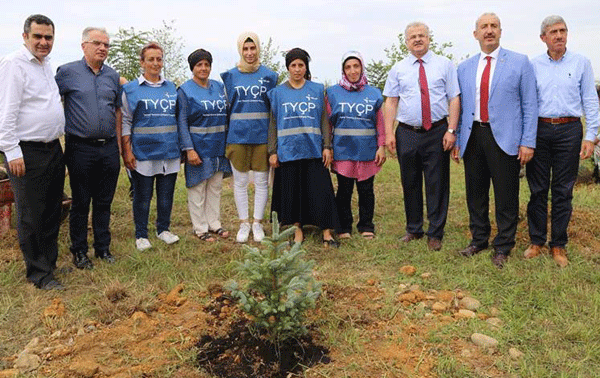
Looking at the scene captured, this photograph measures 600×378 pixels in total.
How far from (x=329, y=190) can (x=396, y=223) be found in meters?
1.27

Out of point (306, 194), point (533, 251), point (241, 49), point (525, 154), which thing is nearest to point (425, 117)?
point (525, 154)

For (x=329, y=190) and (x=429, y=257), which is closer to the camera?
(x=429, y=257)

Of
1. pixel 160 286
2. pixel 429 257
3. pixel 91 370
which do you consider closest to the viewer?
pixel 91 370

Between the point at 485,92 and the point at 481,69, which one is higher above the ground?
the point at 481,69

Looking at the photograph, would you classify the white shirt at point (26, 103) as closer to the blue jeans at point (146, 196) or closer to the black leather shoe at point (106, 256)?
the blue jeans at point (146, 196)

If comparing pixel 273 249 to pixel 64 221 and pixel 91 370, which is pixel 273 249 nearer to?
pixel 91 370

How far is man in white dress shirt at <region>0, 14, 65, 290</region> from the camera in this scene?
3770 mm

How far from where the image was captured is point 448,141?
15.6 feet

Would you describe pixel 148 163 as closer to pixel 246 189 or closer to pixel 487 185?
pixel 246 189

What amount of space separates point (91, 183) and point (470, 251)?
3.38 metres

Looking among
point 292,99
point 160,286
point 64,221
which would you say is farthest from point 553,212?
point 64,221

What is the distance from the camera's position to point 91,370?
9.35ft

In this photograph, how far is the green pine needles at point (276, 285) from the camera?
2.84m

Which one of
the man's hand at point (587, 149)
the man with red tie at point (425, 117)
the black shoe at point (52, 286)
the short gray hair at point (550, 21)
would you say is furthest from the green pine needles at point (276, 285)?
Result: the short gray hair at point (550, 21)
